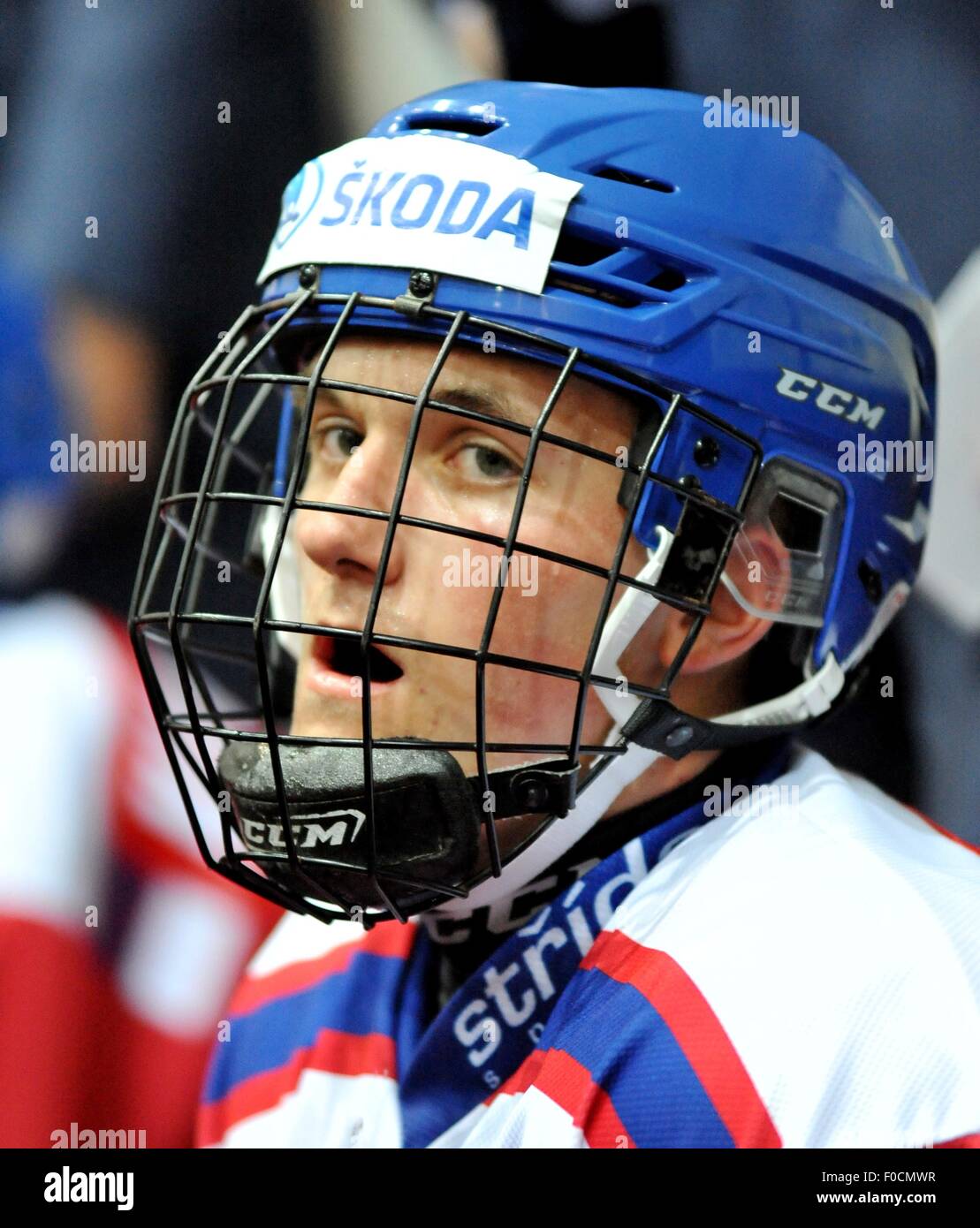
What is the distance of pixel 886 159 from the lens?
5.56 ft

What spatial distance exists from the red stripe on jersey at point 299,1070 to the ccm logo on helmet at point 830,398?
750 mm

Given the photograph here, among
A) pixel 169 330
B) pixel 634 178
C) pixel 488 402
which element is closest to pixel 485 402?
pixel 488 402

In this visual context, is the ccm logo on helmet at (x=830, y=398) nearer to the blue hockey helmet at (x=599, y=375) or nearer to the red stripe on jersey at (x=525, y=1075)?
the blue hockey helmet at (x=599, y=375)

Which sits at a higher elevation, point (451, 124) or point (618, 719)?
point (451, 124)

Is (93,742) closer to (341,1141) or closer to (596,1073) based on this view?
(341,1141)

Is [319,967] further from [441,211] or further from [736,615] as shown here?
[441,211]

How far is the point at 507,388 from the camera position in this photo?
1.16 m

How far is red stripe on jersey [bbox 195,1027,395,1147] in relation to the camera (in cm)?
134

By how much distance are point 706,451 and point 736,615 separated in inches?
6.8

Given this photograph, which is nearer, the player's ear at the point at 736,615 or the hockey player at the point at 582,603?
the hockey player at the point at 582,603

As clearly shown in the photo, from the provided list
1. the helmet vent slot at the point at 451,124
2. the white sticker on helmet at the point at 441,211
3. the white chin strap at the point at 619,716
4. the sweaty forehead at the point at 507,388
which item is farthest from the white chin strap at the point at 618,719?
the helmet vent slot at the point at 451,124

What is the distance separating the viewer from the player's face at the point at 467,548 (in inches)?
45.6

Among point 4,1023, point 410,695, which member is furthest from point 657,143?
point 4,1023

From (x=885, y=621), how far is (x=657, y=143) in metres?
0.55
